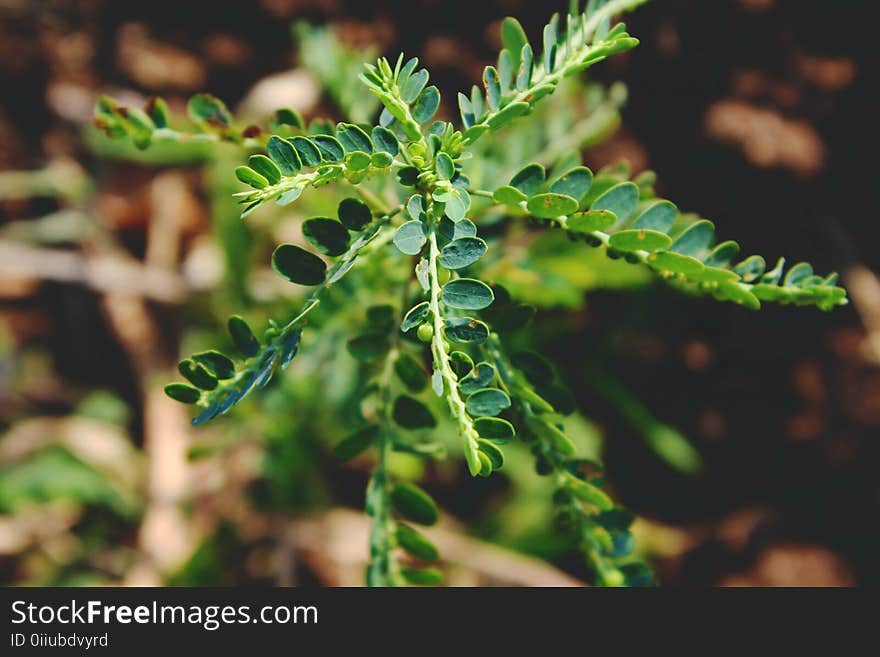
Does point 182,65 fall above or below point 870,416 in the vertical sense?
above

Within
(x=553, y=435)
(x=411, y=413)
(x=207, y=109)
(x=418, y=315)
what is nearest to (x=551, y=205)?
(x=418, y=315)

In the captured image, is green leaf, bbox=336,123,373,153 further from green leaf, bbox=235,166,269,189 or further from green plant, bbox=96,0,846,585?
green leaf, bbox=235,166,269,189

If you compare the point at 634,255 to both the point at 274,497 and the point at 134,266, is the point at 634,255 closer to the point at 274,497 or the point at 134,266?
the point at 274,497

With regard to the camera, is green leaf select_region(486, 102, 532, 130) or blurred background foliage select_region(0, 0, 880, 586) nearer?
green leaf select_region(486, 102, 532, 130)

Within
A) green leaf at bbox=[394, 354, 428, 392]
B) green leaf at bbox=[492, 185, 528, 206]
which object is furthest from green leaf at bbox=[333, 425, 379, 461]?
green leaf at bbox=[492, 185, 528, 206]

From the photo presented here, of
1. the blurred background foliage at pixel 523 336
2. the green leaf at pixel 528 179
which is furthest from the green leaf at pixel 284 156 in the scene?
the blurred background foliage at pixel 523 336

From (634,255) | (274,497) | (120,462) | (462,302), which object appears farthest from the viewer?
(120,462)

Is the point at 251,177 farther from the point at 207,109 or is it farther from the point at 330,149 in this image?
the point at 207,109

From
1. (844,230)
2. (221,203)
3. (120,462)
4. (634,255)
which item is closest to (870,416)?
(844,230)
